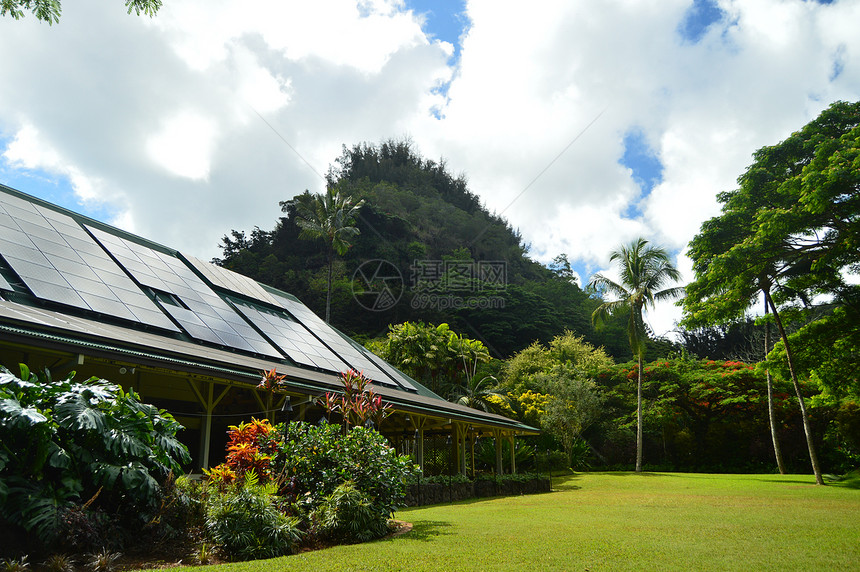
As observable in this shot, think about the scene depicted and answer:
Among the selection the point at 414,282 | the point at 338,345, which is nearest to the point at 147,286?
the point at 338,345

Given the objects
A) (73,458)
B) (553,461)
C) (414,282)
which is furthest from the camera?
(414,282)

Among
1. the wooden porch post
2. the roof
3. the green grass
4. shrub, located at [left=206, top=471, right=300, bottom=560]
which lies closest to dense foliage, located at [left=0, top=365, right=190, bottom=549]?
shrub, located at [left=206, top=471, right=300, bottom=560]

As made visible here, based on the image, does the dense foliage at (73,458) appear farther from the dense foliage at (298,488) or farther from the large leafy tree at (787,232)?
the large leafy tree at (787,232)

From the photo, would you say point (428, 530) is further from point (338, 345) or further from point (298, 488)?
point (338, 345)

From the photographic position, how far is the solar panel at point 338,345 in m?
16.9

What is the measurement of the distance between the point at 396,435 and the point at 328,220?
64.8 ft

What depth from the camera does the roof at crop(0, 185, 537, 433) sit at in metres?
8.44

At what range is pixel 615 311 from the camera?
32.3 meters

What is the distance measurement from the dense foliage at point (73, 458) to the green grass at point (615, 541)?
63.4 inches

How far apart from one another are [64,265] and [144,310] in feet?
5.70

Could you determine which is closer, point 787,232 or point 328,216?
point 787,232

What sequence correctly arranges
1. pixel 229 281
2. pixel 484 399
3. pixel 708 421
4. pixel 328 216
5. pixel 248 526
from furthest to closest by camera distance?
pixel 328 216
pixel 708 421
pixel 484 399
pixel 229 281
pixel 248 526

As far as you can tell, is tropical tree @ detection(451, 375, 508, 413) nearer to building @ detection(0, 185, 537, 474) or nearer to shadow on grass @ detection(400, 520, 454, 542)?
building @ detection(0, 185, 537, 474)

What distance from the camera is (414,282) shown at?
4981cm
